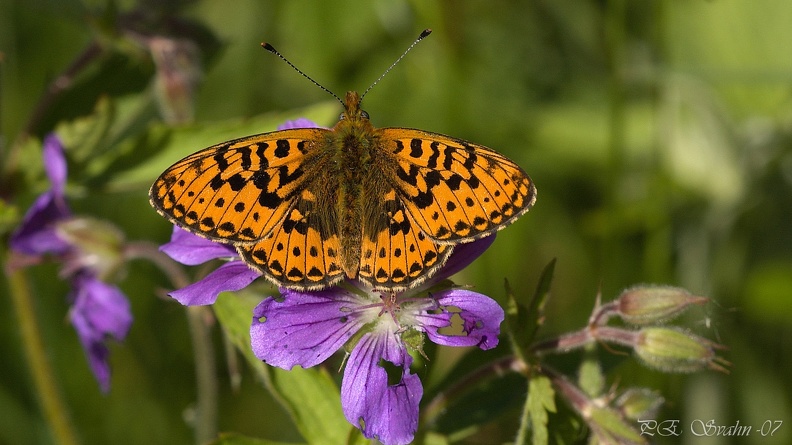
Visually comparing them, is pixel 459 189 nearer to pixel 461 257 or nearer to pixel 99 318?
pixel 461 257

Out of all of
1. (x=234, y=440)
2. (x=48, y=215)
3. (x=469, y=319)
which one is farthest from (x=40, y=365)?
(x=469, y=319)

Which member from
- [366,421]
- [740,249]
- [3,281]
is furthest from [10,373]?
[740,249]

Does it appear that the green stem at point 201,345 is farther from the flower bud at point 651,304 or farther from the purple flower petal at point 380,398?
the flower bud at point 651,304

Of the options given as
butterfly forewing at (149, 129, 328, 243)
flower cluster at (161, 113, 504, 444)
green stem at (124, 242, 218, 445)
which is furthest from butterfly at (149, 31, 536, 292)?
green stem at (124, 242, 218, 445)

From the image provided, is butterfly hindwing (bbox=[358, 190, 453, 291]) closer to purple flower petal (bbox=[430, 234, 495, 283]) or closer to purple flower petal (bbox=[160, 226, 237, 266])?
purple flower petal (bbox=[430, 234, 495, 283])

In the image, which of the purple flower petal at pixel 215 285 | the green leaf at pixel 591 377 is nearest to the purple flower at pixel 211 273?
the purple flower petal at pixel 215 285

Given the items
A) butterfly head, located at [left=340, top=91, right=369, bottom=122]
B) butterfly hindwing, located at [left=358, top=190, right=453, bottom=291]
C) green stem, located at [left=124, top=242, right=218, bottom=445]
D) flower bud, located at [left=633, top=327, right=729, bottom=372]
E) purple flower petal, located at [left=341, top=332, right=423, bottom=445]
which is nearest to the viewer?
purple flower petal, located at [left=341, top=332, right=423, bottom=445]
